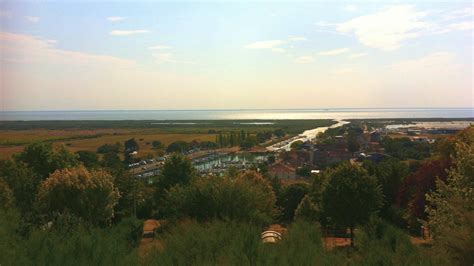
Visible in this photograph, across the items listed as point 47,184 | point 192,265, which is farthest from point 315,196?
point 192,265

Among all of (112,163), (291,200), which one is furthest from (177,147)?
(291,200)

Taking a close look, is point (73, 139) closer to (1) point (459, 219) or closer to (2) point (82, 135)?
(2) point (82, 135)

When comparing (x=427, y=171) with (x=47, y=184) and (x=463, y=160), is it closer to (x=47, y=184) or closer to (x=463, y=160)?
(x=463, y=160)

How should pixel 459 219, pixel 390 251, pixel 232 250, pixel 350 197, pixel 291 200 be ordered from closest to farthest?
Result: pixel 232 250
pixel 459 219
pixel 390 251
pixel 350 197
pixel 291 200

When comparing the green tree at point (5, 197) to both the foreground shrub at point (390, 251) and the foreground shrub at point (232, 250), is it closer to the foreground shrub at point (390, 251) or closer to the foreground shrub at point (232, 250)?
the foreground shrub at point (232, 250)

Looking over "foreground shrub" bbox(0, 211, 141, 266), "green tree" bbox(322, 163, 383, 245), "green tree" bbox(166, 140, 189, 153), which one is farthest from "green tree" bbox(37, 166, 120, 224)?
"green tree" bbox(166, 140, 189, 153)

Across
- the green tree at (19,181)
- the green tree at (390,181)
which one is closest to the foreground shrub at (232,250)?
the green tree at (19,181)
